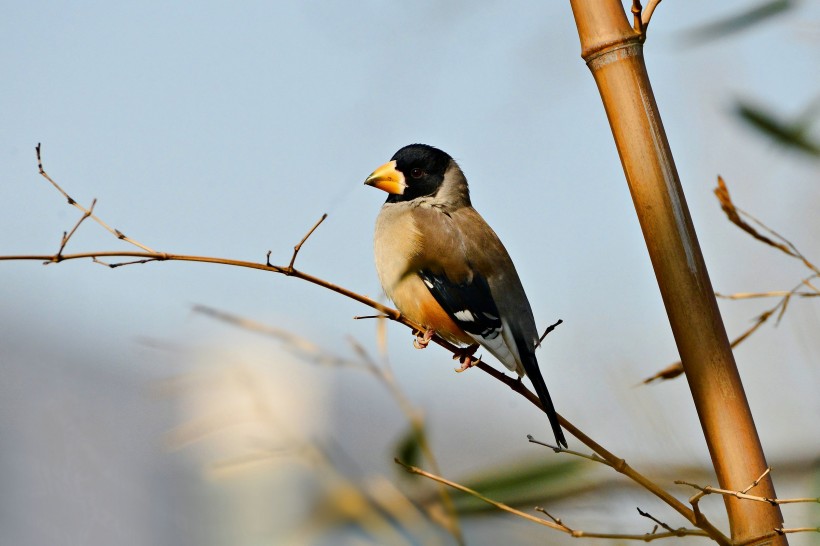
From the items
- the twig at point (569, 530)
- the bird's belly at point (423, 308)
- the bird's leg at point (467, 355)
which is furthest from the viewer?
the bird's belly at point (423, 308)

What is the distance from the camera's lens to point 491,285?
2.62m

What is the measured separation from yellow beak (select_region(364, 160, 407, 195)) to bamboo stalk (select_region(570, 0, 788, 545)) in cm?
224

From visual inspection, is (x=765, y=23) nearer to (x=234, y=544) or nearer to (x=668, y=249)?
(x=668, y=249)

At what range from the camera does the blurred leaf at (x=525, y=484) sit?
2.99ft

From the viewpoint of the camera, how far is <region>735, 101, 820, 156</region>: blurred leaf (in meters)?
1.11

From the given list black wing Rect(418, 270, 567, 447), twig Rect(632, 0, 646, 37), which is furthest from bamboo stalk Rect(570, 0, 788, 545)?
black wing Rect(418, 270, 567, 447)

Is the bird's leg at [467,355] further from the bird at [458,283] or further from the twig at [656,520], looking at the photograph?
the twig at [656,520]

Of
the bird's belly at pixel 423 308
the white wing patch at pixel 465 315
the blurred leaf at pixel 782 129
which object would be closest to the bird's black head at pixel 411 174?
the bird's belly at pixel 423 308

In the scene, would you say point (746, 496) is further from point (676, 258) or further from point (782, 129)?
point (782, 129)

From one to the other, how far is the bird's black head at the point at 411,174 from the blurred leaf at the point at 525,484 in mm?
2339

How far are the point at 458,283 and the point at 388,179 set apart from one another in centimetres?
80

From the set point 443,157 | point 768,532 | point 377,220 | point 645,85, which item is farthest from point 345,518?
point 443,157

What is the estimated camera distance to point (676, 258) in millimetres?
925

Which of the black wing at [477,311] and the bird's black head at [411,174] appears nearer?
the black wing at [477,311]
